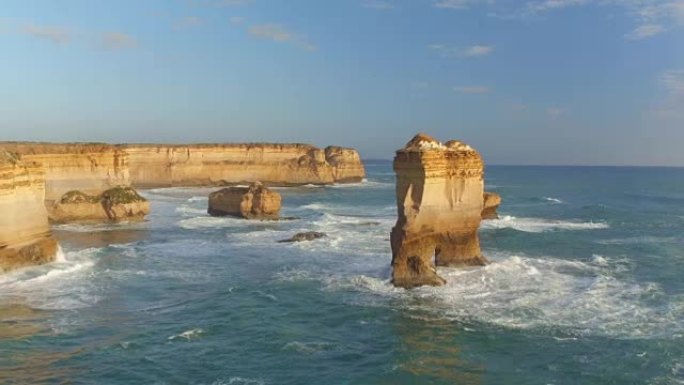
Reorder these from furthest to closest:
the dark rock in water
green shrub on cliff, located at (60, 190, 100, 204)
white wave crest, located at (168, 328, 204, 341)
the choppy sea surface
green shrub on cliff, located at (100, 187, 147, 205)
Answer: green shrub on cliff, located at (100, 187, 147, 205) < green shrub on cliff, located at (60, 190, 100, 204) < the dark rock in water < white wave crest, located at (168, 328, 204, 341) < the choppy sea surface

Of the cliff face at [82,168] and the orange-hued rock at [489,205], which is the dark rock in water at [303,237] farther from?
the cliff face at [82,168]

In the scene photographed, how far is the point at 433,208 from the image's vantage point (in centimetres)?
2464

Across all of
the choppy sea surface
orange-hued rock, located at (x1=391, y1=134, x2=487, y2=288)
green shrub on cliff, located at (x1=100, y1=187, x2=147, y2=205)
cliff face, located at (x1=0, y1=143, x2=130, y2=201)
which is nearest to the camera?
the choppy sea surface

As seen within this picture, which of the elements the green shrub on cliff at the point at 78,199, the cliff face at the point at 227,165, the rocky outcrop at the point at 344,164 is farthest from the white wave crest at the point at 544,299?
the rocky outcrop at the point at 344,164

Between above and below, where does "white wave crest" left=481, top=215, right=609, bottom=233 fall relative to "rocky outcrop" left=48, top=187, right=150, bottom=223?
below

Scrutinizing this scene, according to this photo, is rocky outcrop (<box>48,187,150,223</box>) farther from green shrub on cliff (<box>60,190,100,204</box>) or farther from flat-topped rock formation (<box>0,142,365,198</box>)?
flat-topped rock formation (<box>0,142,365,198</box>)

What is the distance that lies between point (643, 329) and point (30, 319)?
1833cm

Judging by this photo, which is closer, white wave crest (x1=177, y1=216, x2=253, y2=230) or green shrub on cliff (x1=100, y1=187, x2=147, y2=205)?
white wave crest (x1=177, y1=216, x2=253, y2=230)

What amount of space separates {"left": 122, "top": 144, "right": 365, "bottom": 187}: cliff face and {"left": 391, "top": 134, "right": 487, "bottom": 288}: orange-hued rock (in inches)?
2816

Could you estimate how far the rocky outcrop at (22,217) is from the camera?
26812 mm

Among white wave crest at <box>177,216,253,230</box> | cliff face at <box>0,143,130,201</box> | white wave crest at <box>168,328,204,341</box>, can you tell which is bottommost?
white wave crest at <box>168,328,204,341</box>

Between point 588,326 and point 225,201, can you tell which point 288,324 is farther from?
point 225,201

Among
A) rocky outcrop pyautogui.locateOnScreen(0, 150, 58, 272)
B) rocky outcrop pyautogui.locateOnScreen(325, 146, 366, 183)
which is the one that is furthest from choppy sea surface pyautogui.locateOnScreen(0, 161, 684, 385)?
Result: rocky outcrop pyautogui.locateOnScreen(325, 146, 366, 183)

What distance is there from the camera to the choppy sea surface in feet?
51.5
